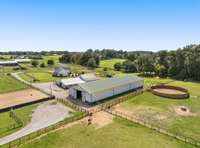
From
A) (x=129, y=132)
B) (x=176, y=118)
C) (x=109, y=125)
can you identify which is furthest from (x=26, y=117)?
(x=176, y=118)

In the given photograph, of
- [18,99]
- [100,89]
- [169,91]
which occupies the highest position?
[100,89]

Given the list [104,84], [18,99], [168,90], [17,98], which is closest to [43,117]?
[18,99]

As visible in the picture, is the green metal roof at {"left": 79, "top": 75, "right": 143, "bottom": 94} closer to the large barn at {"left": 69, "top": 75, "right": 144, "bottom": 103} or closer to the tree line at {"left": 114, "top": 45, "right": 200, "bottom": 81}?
the large barn at {"left": 69, "top": 75, "right": 144, "bottom": 103}

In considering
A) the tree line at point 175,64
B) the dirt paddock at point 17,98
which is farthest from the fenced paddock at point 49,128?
the tree line at point 175,64

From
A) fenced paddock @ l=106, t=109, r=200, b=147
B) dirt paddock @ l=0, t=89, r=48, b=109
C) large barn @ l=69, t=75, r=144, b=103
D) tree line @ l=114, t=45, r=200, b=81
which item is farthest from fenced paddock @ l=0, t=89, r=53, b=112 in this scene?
tree line @ l=114, t=45, r=200, b=81

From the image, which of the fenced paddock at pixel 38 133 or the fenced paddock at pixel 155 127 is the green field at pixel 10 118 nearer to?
the fenced paddock at pixel 38 133

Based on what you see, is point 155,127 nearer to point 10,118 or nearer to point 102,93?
point 102,93

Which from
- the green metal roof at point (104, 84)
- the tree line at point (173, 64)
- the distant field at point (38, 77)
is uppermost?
the tree line at point (173, 64)
